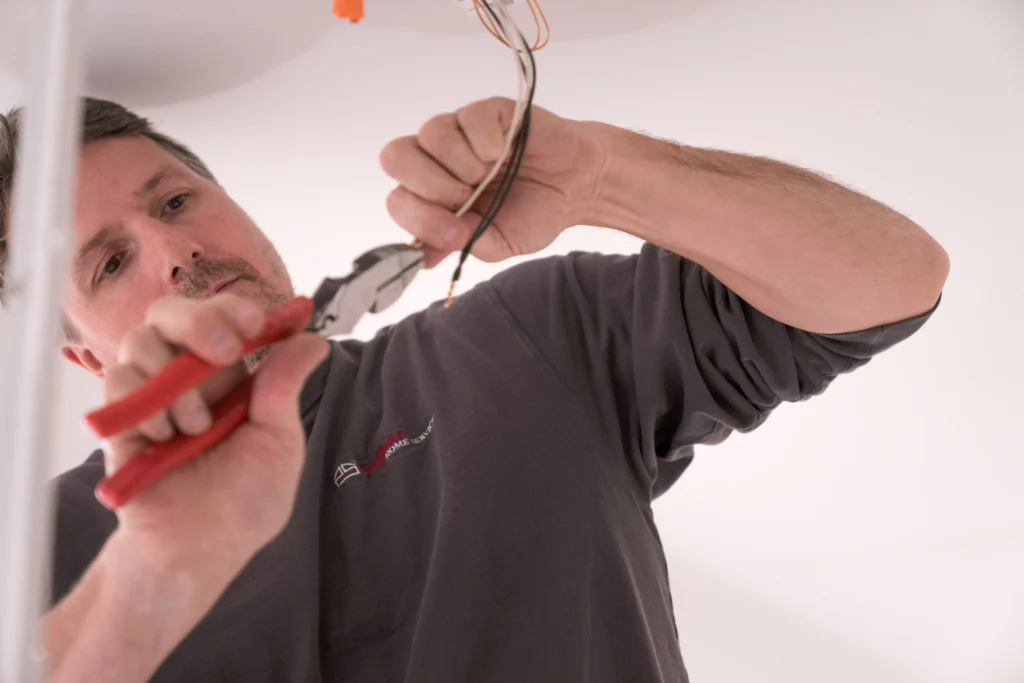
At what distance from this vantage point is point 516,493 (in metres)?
0.58

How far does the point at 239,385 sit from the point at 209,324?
0.20ft

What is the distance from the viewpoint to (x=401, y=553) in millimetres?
583

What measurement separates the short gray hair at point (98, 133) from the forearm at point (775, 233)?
1.37 ft

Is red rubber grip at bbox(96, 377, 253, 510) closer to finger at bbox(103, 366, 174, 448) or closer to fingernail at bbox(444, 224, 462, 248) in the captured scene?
finger at bbox(103, 366, 174, 448)

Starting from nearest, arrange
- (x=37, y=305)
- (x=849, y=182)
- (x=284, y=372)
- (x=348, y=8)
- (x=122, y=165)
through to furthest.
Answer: (x=37, y=305) < (x=284, y=372) < (x=348, y=8) < (x=122, y=165) < (x=849, y=182)

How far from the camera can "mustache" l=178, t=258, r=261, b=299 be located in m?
0.61

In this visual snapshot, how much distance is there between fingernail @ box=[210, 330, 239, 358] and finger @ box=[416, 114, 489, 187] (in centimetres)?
15

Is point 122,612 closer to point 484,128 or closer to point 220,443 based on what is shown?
point 220,443

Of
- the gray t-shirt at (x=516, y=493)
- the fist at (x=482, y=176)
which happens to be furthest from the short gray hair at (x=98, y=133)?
the fist at (x=482, y=176)

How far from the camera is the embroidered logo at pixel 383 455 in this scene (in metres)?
0.61

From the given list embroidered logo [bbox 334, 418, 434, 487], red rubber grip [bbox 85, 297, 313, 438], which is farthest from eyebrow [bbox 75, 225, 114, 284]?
red rubber grip [bbox 85, 297, 313, 438]

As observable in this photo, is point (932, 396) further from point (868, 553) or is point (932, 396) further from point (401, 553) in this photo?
point (401, 553)

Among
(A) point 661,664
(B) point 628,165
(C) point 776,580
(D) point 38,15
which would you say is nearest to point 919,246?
(B) point 628,165

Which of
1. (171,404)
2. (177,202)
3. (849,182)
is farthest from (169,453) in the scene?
(849,182)
